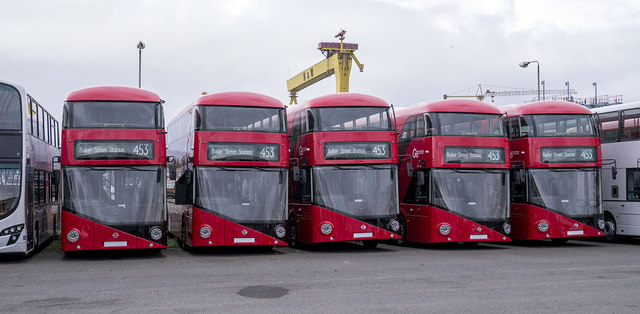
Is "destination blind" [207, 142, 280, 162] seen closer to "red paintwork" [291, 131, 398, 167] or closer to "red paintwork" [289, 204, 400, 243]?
"red paintwork" [291, 131, 398, 167]

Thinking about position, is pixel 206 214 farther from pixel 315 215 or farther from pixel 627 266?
pixel 627 266

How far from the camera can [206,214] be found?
663 inches

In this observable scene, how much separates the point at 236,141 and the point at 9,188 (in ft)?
16.8

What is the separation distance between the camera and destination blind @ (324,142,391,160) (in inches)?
711

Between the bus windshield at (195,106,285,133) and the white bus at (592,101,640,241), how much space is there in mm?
10486

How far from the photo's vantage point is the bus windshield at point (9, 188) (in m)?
15.2

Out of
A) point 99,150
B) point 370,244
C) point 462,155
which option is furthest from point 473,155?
point 99,150

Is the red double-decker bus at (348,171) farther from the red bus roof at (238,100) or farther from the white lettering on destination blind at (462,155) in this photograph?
the white lettering on destination blind at (462,155)

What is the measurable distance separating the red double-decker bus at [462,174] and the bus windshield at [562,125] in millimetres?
1206

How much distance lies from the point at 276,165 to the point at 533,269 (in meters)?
6.56

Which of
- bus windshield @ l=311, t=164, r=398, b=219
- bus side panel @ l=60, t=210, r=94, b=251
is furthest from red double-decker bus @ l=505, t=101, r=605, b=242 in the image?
bus side panel @ l=60, t=210, r=94, b=251

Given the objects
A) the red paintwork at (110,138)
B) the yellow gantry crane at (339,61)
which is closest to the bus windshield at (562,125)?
the red paintwork at (110,138)

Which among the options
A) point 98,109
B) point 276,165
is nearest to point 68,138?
point 98,109

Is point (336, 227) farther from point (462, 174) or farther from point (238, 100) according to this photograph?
point (238, 100)
